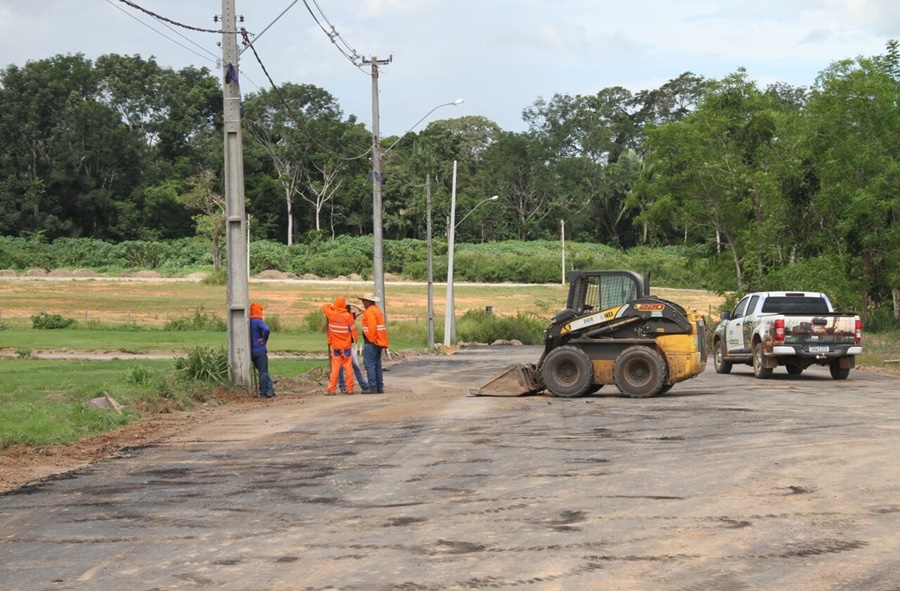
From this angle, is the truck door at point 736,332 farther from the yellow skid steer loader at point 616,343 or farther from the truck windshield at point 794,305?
the yellow skid steer loader at point 616,343

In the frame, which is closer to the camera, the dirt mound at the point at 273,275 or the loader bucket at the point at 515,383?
the loader bucket at the point at 515,383

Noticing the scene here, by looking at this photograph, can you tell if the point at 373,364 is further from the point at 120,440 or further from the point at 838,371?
the point at 838,371

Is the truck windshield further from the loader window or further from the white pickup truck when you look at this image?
the loader window

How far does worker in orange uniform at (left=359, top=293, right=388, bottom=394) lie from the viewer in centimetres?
2375

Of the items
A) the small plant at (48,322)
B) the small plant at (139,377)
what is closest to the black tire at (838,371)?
the small plant at (139,377)

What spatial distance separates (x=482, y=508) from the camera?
10.3m

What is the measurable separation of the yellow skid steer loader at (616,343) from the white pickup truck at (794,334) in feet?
15.7

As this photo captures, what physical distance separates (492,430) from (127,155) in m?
98.3

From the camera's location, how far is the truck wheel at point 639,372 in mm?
22172

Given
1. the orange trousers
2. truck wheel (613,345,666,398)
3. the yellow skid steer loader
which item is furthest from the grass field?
truck wheel (613,345,666,398)

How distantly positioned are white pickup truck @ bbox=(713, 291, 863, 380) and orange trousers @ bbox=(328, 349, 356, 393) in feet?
31.3

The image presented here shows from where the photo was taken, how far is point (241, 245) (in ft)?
78.6

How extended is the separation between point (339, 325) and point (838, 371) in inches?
458

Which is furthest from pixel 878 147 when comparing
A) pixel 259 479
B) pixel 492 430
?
pixel 259 479
